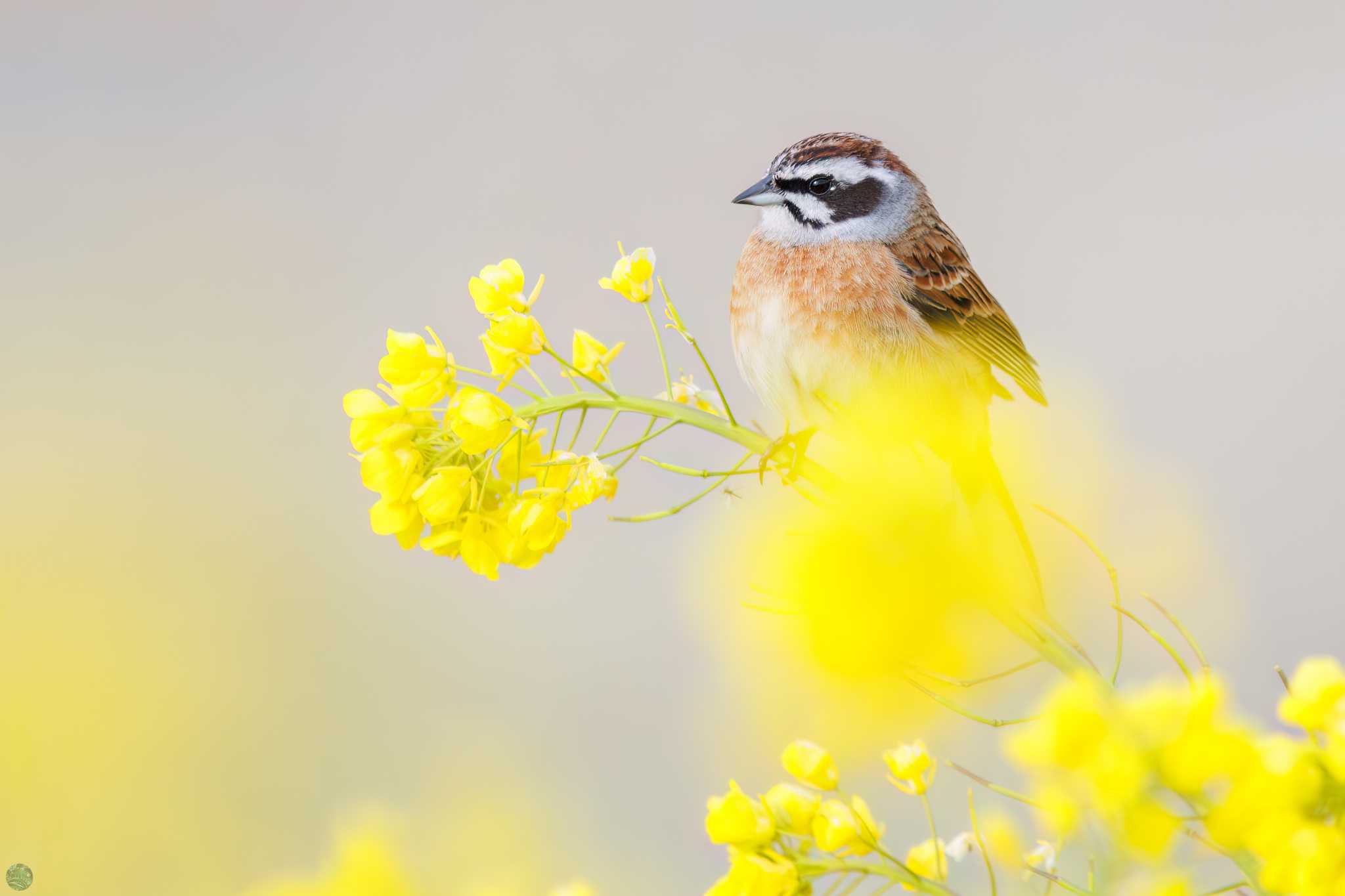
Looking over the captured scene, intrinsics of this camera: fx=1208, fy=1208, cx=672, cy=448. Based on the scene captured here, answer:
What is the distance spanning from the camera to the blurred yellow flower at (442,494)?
1.91 feet

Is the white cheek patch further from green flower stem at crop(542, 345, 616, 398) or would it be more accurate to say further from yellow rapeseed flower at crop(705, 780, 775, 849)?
yellow rapeseed flower at crop(705, 780, 775, 849)

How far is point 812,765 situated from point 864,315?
54cm

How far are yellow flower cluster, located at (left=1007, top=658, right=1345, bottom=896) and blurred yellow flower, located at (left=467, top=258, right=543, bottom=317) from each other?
1.19ft

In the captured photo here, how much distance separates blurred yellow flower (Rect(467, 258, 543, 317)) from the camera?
2.05ft

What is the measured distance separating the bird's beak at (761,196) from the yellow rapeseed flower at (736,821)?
543mm

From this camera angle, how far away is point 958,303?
1.08 metres

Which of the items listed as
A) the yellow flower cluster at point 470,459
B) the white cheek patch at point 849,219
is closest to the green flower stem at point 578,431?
the yellow flower cluster at point 470,459

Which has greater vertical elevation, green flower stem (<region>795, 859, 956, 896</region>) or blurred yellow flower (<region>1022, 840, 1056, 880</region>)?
green flower stem (<region>795, 859, 956, 896</region>)

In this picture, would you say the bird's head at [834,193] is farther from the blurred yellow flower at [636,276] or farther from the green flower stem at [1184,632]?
the green flower stem at [1184,632]

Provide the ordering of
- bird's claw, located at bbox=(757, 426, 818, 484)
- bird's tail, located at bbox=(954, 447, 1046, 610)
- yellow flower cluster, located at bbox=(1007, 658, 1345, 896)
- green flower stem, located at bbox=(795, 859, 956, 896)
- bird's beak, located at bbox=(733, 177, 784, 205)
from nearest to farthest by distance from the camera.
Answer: yellow flower cluster, located at bbox=(1007, 658, 1345, 896)
green flower stem, located at bbox=(795, 859, 956, 896)
bird's claw, located at bbox=(757, 426, 818, 484)
bird's tail, located at bbox=(954, 447, 1046, 610)
bird's beak, located at bbox=(733, 177, 784, 205)

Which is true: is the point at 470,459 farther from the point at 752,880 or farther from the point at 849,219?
the point at 849,219

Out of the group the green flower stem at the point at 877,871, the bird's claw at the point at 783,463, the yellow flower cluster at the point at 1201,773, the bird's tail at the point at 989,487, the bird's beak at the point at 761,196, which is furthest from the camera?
the bird's beak at the point at 761,196

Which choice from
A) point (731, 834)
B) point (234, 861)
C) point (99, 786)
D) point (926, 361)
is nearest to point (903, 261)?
point (926, 361)

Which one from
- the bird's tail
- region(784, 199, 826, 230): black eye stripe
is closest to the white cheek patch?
region(784, 199, 826, 230): black eye stripe
